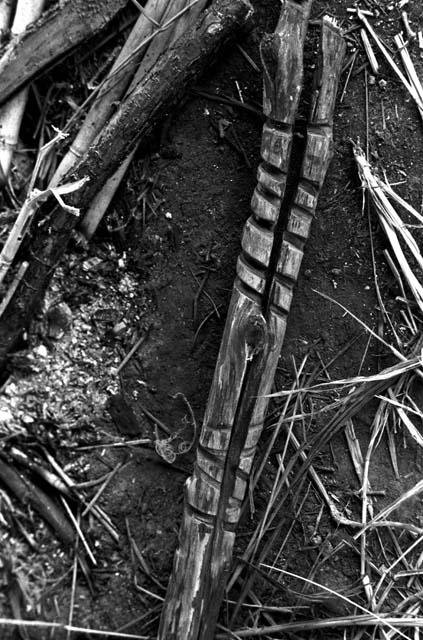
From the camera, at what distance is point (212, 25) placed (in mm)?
1718

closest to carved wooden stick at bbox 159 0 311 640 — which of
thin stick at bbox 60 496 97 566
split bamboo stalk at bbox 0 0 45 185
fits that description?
thin stick at bbox 60 496 97 566

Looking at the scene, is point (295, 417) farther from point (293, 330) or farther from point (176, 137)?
point (176, 137)

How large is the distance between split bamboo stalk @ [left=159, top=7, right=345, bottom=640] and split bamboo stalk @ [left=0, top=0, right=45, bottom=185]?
665 millimetres

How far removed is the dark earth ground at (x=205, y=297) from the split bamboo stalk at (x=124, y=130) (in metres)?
0.08

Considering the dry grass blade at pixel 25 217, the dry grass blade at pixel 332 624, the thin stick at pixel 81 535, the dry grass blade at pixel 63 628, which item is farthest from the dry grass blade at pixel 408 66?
the dry grass blade at pixel 63 628

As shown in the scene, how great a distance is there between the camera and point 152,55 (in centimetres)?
181

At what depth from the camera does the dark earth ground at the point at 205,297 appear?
5.78 feet

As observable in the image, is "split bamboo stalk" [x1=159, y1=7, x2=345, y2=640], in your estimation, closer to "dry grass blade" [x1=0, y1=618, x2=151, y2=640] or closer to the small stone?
"dry grass blade" [x1=0, y1=618, x2=151, y2=640]

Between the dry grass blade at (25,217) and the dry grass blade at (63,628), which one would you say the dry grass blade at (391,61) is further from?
the dry grass blade at (63,628)

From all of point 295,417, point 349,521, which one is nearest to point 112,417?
point 295,417

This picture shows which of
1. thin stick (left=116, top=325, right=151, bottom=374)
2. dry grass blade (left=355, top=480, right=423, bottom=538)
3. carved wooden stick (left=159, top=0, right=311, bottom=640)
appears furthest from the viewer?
thin stick (left=116, top=325, right=151, bottom=374)

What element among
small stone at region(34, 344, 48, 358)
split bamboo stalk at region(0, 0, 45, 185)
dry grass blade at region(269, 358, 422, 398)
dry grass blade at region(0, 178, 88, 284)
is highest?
split bamboo stalk at region(0, 0, 45, 185)

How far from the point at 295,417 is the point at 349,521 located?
313 mm

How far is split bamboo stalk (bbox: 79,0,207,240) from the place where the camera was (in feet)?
5.89
